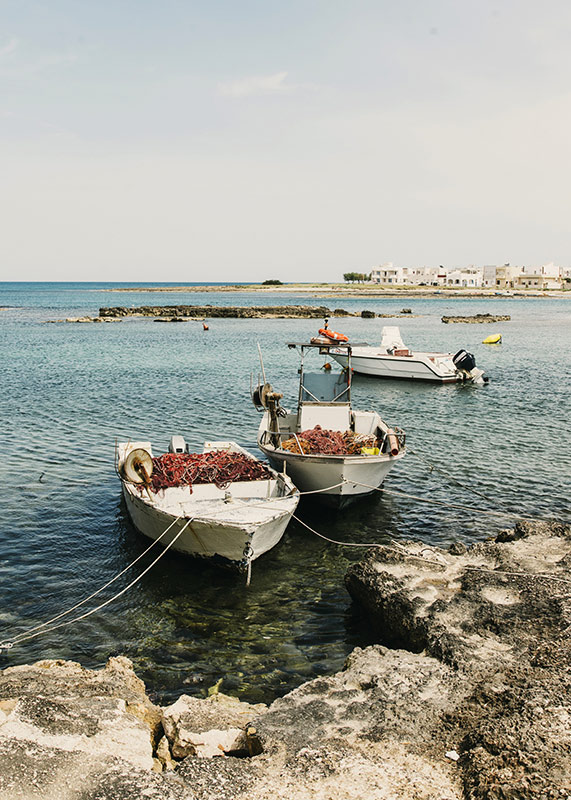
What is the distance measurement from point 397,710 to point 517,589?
354 cm

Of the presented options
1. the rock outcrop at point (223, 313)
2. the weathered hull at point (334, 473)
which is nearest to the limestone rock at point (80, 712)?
the weathered hull at point (334, 473)

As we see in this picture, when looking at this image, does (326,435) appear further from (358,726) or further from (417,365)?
(417,365)

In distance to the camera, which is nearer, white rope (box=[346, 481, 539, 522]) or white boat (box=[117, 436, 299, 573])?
white boat (box=[117, 436, 299, 573])

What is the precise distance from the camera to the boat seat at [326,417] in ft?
59.1

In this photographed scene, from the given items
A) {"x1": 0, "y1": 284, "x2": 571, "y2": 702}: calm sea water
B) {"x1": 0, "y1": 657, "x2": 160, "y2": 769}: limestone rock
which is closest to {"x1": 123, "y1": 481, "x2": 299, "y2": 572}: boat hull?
{"x1": 0, "y1": 284, "x2": 571, "y2": 702}: calm sea water

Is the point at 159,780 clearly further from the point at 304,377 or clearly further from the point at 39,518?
the point at 304,377

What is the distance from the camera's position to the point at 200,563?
12.3 m

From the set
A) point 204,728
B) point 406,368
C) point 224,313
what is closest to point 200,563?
point 204,728

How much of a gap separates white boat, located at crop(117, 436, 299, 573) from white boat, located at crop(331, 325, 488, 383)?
24.0m

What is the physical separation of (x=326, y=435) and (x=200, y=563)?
5.51 m

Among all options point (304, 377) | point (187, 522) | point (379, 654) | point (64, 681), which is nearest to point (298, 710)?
point (379, 654)

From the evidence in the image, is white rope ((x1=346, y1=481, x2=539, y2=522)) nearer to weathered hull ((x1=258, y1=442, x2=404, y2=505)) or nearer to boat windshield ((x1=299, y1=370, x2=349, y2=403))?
weathered hull ((x1=258, y1=442, x2=404, y2=505))

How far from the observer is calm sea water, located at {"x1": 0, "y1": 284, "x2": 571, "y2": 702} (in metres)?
9.76

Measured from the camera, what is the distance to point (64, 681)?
745 cm
